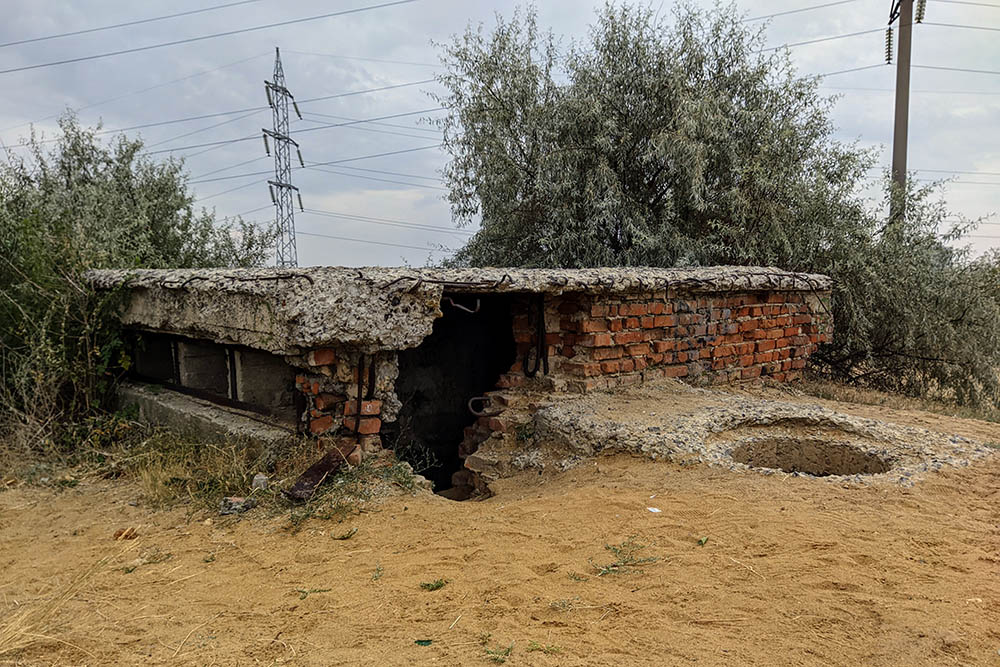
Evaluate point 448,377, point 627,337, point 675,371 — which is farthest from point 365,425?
point 675,371

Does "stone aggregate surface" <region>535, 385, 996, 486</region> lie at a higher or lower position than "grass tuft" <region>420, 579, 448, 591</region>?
higher

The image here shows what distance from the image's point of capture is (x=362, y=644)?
239 centimetres

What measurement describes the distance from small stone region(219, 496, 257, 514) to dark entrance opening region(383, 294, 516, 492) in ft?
6.09

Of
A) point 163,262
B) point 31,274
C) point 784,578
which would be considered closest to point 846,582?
point 784,578

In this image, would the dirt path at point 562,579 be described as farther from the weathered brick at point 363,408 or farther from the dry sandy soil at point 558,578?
the weathered brick at point 363,408

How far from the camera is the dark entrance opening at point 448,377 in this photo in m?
5.86

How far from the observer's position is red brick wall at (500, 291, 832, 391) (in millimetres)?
5430

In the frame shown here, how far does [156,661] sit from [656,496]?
250cm

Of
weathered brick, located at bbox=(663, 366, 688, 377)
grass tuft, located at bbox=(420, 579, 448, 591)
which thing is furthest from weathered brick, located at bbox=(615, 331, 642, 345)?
grass tuft, located at bbox=(420, 579, 448, 591)

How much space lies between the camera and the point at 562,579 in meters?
2.79

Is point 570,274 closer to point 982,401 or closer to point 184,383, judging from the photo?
point 184,383

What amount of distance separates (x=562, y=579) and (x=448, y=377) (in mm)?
3494

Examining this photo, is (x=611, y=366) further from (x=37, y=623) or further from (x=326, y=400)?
(x=37, y=623)

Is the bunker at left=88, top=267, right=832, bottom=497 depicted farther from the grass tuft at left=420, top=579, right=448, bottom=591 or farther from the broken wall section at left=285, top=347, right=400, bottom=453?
the grass tuft at left=420, top=579, right=448, bottom=591
